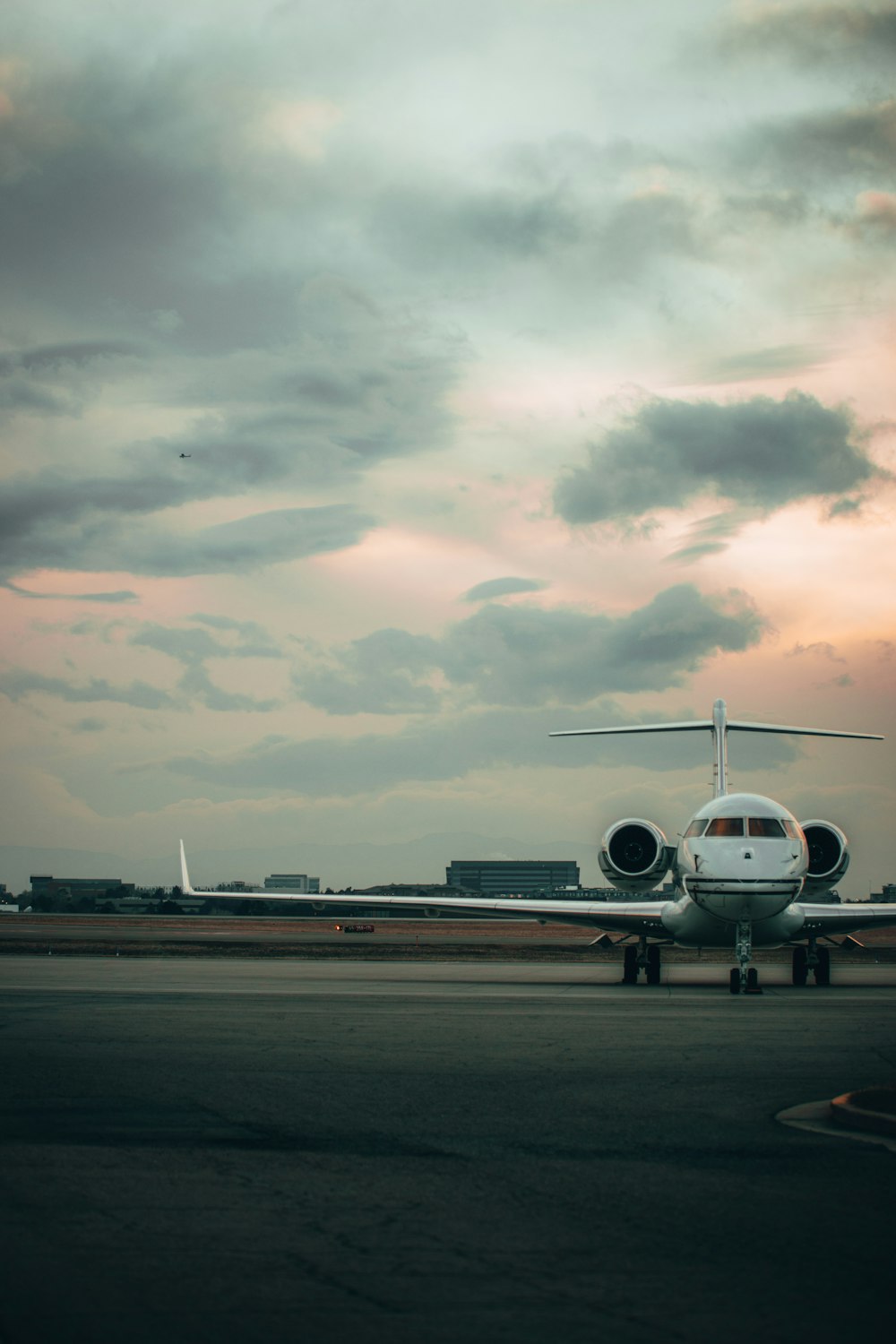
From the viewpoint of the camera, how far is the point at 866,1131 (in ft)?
32.1

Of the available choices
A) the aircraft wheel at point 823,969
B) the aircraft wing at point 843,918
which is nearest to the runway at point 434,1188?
the aircraft wing at point 843,918

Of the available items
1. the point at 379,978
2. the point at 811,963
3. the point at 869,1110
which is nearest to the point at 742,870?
the point at 811,963

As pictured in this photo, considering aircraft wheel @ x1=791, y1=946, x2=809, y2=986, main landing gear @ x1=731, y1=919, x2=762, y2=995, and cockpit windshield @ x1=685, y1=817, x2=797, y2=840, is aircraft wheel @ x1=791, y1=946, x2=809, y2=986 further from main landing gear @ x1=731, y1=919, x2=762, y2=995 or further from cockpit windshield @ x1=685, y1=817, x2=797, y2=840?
cockpit windshield @ x1=685, y1=817, x2=797, y2=840

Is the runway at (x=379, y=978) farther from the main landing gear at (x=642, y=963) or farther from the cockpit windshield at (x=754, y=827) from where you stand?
the cockpit windshield at (x=754, y=827)

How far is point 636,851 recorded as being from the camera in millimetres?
30453

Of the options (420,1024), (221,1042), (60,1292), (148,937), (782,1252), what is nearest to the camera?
(60,1292)

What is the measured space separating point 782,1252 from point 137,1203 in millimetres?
3488

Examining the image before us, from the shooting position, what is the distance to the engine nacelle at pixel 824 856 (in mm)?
30859

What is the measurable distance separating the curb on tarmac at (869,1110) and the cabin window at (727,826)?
51.1 feet

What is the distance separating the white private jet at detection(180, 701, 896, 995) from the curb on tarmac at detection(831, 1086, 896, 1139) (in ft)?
43.8

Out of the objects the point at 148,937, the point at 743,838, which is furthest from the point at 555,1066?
the point at 148,937

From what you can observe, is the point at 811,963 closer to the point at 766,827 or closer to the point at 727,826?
the point at 766,827

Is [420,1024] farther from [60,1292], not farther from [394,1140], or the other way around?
[60,1292]

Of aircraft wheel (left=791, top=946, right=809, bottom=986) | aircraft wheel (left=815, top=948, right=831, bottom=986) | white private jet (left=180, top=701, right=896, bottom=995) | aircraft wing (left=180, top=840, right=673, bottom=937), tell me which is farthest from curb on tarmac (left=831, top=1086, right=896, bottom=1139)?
aircraft wheel (left=815, top=948, right=831, bottom=986)
